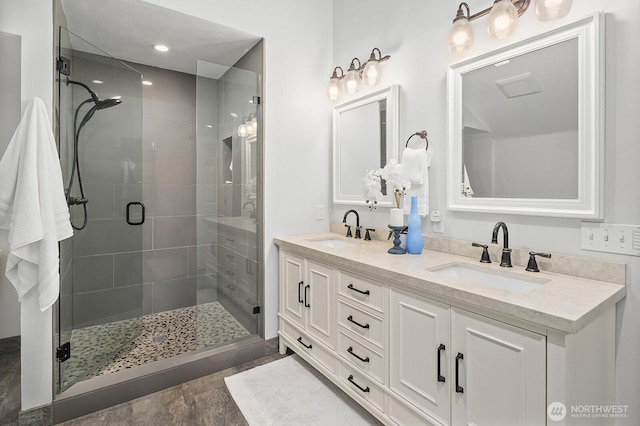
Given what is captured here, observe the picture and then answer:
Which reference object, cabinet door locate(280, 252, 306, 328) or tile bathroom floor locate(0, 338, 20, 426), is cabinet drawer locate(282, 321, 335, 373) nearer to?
cabinet door locate(280, 252, 306, 328)

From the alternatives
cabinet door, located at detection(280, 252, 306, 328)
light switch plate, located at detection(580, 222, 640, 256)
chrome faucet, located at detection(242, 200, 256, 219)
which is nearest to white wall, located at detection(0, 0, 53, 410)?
chrome faucet, located at detection(242, 200, 256, 219)

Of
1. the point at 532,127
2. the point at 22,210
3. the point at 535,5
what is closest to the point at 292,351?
the point at 22,210

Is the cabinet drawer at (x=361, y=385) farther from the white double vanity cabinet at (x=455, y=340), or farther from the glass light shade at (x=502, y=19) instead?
the glass light shade at (x=502, y=19)

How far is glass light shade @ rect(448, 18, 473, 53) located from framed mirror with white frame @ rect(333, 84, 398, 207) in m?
0.53

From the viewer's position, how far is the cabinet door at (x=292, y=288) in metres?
2.30

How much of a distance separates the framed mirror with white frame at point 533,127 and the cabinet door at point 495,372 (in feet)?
2.34

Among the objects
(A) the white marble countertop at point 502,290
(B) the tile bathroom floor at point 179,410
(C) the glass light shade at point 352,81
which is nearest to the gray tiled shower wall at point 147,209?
(B) the tile bathroom floor at point 179,410

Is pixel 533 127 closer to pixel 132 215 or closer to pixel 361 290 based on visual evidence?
pixel 361 290

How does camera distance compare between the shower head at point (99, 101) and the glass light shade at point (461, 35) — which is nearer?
the glass light shade at point (461, 35)

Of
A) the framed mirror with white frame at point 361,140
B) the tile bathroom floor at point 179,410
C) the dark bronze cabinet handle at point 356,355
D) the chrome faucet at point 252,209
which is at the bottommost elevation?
the tile bathroom floor at point 179,410

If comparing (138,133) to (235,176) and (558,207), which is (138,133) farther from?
(558,207)

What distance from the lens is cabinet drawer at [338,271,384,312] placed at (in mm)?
1653

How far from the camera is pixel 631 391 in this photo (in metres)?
1.29

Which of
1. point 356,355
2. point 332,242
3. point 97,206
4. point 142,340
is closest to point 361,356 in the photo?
point 356,355
